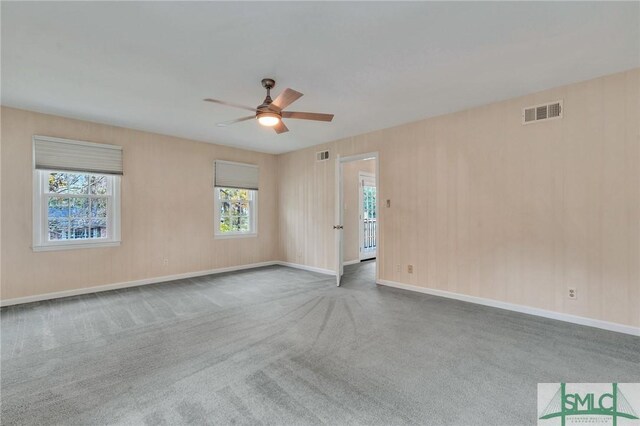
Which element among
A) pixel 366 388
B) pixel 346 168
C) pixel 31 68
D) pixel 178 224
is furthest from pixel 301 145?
pixel 366 388

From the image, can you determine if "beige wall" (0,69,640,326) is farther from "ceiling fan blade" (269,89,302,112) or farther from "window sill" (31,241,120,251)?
"ceiling fan blade" (269,89,302,112)

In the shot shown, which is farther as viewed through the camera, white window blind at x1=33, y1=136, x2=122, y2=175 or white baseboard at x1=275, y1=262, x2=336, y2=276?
white baseboard at x1=275, y1=262, x2=336, y2=276

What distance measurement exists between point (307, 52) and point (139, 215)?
4056 mm

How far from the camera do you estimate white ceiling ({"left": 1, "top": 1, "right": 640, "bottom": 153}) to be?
6.93ft

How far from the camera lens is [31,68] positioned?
9.42ft

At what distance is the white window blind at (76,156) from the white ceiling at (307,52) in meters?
0.48

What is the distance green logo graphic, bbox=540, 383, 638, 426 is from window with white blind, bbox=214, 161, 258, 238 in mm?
5504

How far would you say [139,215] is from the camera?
5.01 m

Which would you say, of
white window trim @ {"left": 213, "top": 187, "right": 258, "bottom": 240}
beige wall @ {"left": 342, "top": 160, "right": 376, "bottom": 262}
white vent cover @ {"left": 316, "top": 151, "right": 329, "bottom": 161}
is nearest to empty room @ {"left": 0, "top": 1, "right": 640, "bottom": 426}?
white window trim @ {"left": 213, "top": 187, "right": 258, "bottom": 240}

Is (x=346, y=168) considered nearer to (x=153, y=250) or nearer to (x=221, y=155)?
(x=221, y=155)

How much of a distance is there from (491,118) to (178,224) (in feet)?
17.4

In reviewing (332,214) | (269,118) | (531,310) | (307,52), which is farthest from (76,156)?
(531,310)

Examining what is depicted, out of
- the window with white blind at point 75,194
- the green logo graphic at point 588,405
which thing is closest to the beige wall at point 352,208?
the window with white blind at point 75,194

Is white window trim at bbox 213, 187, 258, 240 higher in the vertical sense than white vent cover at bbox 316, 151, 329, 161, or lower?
lower
